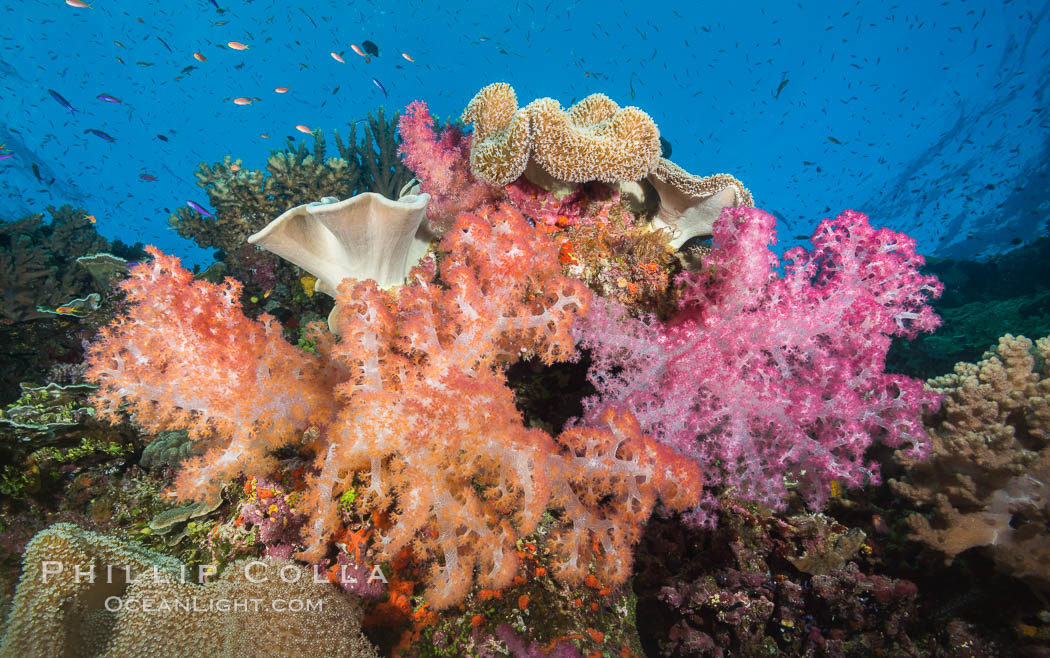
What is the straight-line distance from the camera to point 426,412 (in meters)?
2.56

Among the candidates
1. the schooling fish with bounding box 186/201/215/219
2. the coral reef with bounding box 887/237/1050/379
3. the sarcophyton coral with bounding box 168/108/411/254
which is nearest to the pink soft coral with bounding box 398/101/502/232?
the sarcophyton coral with bounding box 168/108/411/254

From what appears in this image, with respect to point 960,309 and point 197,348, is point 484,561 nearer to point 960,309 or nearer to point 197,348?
point 197,348

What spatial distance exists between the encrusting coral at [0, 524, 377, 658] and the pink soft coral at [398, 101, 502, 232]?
331 centimetres

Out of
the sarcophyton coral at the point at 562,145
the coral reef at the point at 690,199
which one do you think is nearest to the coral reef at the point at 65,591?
the sarcophyton coral at the point at 562,145

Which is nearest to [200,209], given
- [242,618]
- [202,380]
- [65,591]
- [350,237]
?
[350,237]

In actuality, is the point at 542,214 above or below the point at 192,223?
below

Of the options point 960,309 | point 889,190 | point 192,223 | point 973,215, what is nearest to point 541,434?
point 192,223

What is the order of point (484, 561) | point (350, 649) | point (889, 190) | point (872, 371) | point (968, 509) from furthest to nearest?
point (889, 190) < point (872, 371) < point (968, 509) < point (484, 561) < point (350, 649)

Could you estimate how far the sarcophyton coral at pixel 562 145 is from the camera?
352 centimetres

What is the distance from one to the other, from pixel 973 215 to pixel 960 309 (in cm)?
2811

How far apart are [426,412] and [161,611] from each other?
6.13ft

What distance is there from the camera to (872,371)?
11.3ft

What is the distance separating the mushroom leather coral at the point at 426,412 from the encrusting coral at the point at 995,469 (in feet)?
6.44

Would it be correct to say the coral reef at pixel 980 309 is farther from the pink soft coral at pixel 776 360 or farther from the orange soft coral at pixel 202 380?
the orange soft coral at pixel 202 380
